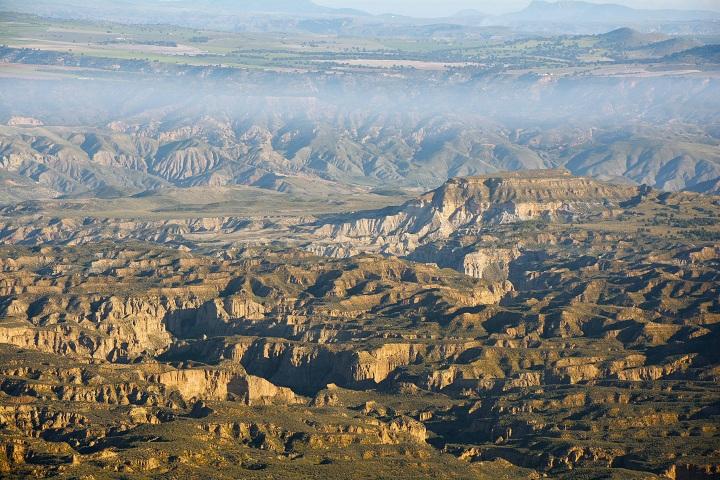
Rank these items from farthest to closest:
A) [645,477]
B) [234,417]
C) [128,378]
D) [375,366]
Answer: [375,366] → [128,378] → [234,417] → [645,477]

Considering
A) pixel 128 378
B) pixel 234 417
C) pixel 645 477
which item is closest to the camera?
pixel 645 477

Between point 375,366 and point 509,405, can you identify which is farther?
point 375,366

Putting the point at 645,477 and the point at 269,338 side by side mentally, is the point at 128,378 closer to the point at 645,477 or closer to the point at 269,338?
the point at 269,338

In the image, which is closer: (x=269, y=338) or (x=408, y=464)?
(x=408, y=464)

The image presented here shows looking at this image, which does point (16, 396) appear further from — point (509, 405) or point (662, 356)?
point (662, 356)

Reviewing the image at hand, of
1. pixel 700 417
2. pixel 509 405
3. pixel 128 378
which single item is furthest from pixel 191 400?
pixel 700 417

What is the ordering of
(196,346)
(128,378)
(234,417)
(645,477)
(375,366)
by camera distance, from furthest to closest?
(196,346) → (375,366) → (128,378) → (234,417) → (645,477)

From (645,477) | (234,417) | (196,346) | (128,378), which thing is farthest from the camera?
(196,346)

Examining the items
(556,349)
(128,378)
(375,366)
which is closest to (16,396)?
(128,378)
